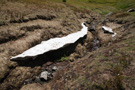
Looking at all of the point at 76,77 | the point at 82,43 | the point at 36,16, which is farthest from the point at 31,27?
the point at 76,77

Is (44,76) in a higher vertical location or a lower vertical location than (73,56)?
lower

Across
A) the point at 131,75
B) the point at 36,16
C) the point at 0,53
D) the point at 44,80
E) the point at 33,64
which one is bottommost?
the point at 44,80

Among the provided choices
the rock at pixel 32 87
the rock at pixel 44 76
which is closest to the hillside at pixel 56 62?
the rock at pixel 32 87

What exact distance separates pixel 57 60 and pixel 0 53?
8773 millimetres

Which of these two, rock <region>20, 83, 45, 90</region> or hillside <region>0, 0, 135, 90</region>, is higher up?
hillside <region>0, 0, 135, 90</region>

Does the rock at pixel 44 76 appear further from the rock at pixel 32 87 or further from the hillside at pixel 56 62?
the rock at pixel 32 87

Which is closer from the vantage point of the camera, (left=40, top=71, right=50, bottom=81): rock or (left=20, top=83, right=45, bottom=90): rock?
(left=20, top=83, right=45, bottom=90): rock

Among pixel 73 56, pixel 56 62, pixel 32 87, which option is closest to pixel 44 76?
pixel 32 87

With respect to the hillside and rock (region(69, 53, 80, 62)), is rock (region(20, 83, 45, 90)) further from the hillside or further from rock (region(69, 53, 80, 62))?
rock (region(69, 53, 80, 62))

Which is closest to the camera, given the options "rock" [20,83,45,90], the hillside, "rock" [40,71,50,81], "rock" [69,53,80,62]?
the hillside

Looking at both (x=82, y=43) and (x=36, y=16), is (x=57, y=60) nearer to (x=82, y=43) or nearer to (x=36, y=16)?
(x=82, y=43)

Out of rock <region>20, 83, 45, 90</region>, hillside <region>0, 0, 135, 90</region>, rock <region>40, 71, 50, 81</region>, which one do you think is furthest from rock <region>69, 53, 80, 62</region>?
rock <region>20, 83, 45, 90</region>

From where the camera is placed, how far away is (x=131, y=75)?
685cm

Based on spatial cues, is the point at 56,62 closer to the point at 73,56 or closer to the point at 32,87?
the point at 73,56
